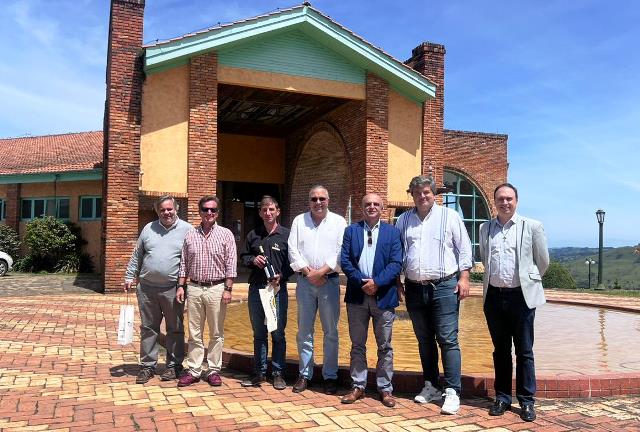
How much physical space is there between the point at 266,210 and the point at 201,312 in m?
1.16

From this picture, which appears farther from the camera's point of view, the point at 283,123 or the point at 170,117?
the point at 283,123

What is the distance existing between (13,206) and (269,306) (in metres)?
20.7

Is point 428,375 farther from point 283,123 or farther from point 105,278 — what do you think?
point 283,123

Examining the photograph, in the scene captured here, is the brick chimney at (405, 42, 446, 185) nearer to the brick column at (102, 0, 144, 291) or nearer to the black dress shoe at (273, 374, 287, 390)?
the brick column at (102, 0, 144, 291)

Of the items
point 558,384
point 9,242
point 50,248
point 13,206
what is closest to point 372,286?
point 558,384

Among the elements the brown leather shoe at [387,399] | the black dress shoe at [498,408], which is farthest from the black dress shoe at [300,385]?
the black dress shoe at [498,408]

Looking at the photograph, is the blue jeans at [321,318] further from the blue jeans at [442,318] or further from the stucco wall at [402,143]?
the stucco wall at [402,143]

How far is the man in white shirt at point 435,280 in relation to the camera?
4.32 m

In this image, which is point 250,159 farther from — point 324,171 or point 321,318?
point 321,318

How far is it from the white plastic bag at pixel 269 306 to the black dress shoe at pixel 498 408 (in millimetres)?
1896

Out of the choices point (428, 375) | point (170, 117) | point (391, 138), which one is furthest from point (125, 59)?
point (428, 375)

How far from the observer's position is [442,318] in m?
4.32

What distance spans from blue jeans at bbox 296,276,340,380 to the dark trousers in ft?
4.27

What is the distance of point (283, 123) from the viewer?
2005cm
